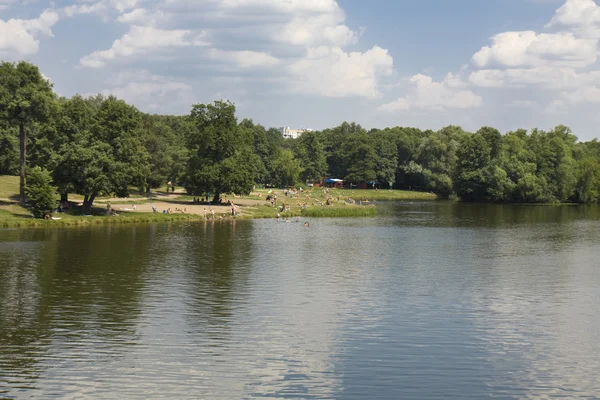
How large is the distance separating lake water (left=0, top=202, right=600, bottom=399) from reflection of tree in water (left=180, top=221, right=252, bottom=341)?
0.17m

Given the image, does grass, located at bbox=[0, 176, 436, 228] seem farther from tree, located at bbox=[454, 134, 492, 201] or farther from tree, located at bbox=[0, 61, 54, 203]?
tree, located at bbox=[454, 134, 492, 201]

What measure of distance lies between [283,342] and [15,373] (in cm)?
1136

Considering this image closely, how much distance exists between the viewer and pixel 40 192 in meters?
74.8

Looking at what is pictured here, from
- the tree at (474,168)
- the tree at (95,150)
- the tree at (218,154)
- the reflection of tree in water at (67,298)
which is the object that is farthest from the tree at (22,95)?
the tree at (474,168)

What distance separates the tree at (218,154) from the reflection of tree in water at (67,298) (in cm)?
4055

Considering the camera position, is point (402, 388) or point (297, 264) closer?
point (402, 388)

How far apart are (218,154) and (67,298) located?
72.5m

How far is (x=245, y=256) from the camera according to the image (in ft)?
192

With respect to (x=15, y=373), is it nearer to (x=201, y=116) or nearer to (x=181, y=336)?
(x=181, y=336)

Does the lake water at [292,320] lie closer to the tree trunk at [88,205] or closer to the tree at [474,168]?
the tree trunk at [88,205]

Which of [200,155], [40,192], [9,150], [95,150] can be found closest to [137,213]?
[95,150]

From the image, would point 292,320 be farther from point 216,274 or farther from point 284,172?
point 284,172

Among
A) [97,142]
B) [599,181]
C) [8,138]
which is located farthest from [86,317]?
[599,181]

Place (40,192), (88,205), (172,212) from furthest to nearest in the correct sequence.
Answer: (172,212) → (88,205) → (40,192)
